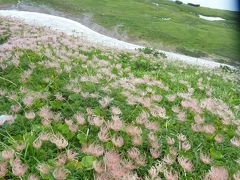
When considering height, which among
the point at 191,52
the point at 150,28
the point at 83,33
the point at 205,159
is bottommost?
the point at 191,52

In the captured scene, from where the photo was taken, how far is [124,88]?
251 inches

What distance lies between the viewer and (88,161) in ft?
12.2

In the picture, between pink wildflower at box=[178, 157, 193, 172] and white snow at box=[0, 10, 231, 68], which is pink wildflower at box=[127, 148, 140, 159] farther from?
white snow at box=[0, 10, 231, 68]

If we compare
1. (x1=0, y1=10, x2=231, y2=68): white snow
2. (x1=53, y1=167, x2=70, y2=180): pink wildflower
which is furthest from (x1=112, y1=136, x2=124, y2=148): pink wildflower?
(x1=0, y1=10, x2=231, y2=68): white snow

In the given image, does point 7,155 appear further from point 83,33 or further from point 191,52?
point 191,52

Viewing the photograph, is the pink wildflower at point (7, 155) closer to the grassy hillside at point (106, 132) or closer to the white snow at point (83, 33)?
the grassy hillside at point (106, 132)

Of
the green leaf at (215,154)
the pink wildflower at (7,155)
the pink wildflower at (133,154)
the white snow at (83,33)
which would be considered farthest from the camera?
the white snow at (83,33)

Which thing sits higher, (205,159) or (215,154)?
(205,159)

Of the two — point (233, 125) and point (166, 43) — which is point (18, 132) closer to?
point (233, 125)

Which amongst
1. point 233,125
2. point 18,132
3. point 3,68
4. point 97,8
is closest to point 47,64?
point 3,68

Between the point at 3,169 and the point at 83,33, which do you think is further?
the point at 83,33

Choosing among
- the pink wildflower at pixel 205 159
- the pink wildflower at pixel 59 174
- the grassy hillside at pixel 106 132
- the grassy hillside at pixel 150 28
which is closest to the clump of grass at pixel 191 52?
the grassy hillside at pixel 150 28

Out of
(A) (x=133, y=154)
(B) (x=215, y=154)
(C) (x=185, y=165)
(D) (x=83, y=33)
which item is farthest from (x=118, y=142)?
(D) (x=83, y=33)

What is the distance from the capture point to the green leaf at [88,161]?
12.0ft
